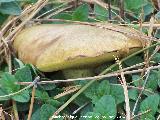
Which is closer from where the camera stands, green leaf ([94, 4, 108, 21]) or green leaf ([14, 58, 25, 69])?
green leaf ([14, 58, 25, 69])

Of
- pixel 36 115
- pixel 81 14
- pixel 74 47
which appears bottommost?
pixel 36 115

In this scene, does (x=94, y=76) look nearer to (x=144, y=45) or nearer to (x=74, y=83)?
(x=74, y=83)

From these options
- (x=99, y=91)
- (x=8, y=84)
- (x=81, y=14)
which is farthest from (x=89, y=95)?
(x=81, y=14)

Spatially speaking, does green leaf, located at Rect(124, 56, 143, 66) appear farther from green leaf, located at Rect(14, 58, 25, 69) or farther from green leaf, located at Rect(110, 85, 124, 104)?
green leaf, located at Rect(14, 58, 25, 69)

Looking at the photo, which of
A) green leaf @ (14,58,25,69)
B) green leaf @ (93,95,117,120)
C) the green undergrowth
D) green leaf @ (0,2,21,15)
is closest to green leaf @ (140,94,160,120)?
the green undergrowth

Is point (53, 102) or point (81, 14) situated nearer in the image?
point (53, 102)

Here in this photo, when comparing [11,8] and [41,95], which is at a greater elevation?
[11,8]

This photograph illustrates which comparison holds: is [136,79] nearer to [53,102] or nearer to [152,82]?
[152,82]

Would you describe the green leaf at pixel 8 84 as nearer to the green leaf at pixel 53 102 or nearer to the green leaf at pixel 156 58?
the green leaf at pixel 53 102
